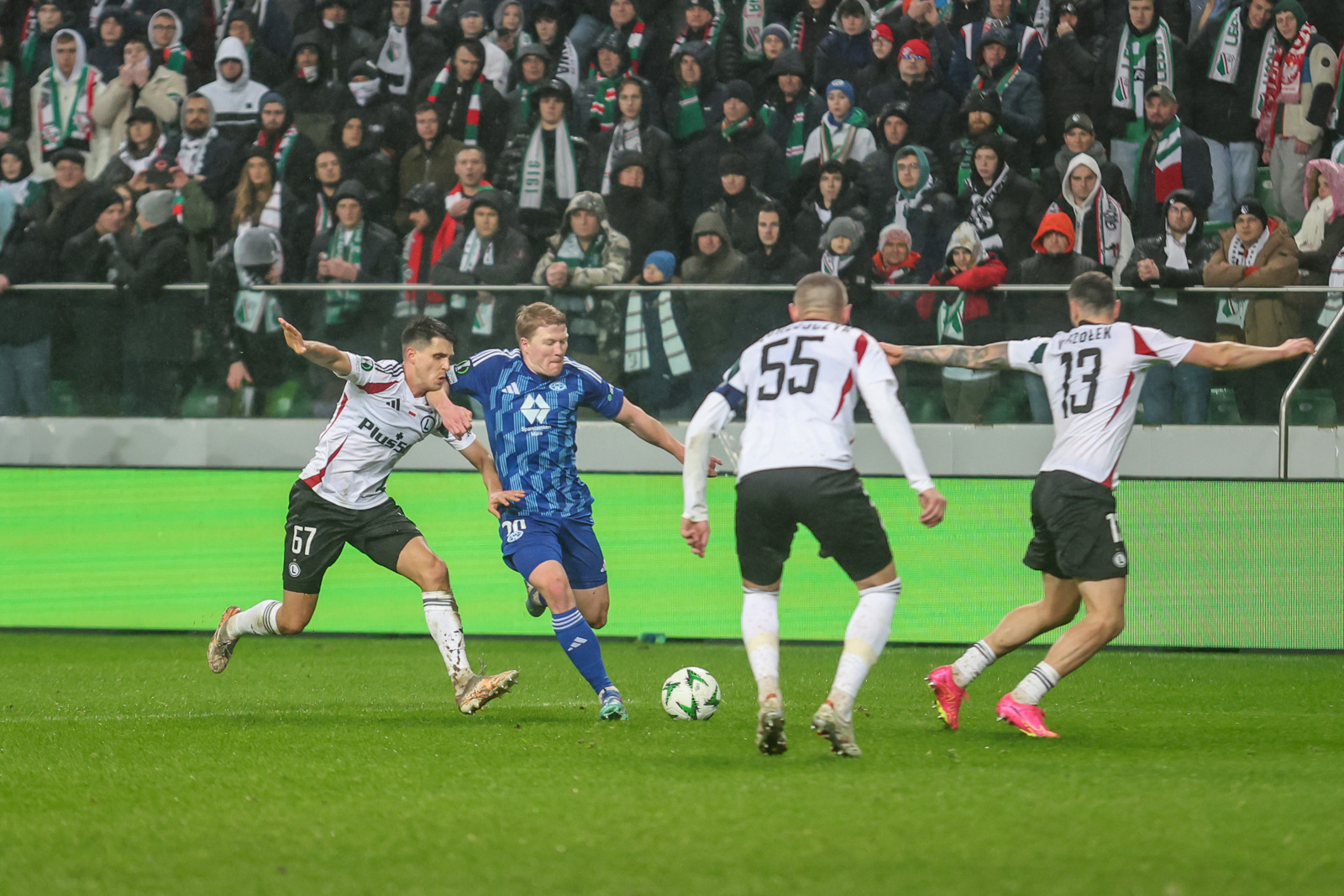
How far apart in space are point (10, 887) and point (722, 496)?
24.9ft

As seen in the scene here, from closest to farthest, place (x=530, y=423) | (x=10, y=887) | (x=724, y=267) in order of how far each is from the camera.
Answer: (x=10, y=887)
(x=530, y=423)
(x=724, y=267)

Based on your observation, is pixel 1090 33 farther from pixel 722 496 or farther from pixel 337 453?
pixel 337 453

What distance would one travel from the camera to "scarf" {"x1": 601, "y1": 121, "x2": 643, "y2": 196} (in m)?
13.4

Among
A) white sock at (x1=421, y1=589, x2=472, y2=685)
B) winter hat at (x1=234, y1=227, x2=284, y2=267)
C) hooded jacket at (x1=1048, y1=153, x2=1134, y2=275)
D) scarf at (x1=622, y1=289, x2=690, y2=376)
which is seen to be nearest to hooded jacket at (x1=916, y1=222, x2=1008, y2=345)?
hooded jacket at (x1=1048, y1=153, x2=1134, y2=275)

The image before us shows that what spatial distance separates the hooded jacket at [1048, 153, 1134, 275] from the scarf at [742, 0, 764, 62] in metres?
3.60

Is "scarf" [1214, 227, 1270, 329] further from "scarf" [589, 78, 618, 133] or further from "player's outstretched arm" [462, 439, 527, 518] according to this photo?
"player's outstretched arm" [462, 439, 527, 518]

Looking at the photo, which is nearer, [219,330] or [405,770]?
[405,770]

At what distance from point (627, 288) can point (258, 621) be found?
15.4 feet

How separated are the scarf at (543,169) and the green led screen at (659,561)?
3193 mm

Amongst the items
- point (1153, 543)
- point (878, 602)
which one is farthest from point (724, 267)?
point (878, 602)

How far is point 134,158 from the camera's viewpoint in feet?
47.4

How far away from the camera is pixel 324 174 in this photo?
44.3ft

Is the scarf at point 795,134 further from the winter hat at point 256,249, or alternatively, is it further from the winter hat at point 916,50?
the winter hat at point 256,249

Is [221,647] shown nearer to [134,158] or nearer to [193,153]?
[193,153]
